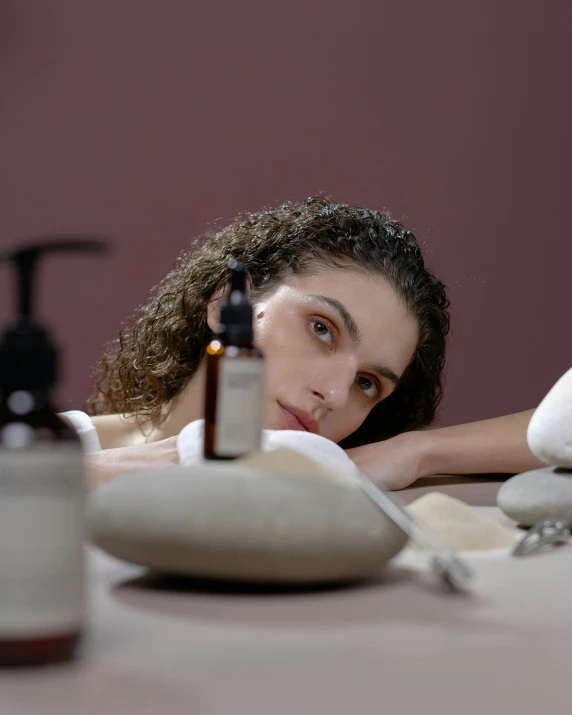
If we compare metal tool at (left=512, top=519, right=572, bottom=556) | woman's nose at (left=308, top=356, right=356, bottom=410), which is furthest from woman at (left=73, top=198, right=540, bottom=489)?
metal tool at (left=512, top=519, right=572, bottom=556)

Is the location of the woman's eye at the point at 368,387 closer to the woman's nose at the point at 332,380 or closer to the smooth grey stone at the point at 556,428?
the woman's nose at the point at 332,380

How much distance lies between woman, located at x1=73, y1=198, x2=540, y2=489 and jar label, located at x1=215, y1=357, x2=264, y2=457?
534 millimetres

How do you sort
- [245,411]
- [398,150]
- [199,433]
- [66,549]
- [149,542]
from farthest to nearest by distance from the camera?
[398,150] → [199,433] → [245,411] → [149,542] → [66,549]

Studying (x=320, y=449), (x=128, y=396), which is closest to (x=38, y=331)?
(x=320, y=449)

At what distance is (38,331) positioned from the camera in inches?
18.8

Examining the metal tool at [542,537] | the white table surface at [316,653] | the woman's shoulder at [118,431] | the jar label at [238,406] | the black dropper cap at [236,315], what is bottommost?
the woman's shoulder at [118,431]

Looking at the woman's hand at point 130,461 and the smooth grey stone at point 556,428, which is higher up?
the smooth grey stone at point 556,428

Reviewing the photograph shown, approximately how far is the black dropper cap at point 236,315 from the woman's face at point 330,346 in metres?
0.73

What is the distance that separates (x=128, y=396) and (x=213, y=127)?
130cm

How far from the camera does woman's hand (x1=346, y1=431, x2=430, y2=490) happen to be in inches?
59.0

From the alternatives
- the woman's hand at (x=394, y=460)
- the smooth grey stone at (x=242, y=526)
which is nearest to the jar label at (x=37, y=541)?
the smooth grey stone at (x=242, y=526)

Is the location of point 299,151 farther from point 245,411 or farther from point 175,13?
point 245,411

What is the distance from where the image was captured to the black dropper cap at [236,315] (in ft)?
2.60

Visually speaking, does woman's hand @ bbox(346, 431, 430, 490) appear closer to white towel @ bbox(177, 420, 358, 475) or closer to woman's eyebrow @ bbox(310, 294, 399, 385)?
woman's eyebrow @ bbox(310, 294, 399, 385)
